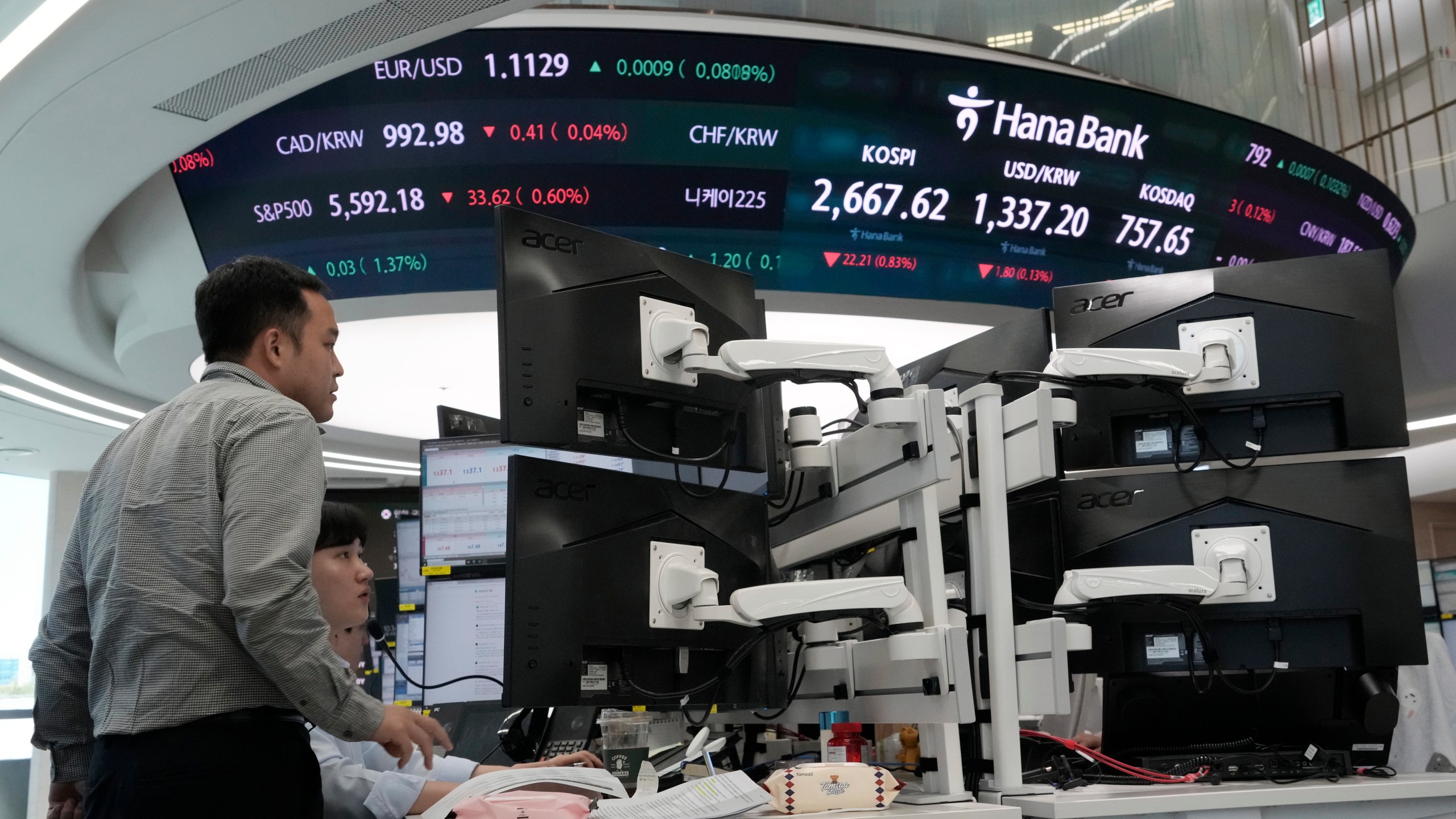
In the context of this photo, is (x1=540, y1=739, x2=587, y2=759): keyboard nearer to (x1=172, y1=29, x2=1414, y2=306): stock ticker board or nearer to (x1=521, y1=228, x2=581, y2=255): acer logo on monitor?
(x1=521, y1=228, x2=581, y2=255): acer logo on monitor

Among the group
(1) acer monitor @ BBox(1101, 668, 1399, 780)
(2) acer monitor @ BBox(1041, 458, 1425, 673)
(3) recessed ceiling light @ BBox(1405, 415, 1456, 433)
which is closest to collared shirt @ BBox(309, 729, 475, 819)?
(2) acer monitor @ BBox(1041, 458, 1425, 673)

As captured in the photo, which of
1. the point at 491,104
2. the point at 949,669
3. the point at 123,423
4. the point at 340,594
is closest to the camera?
the point at 949,669

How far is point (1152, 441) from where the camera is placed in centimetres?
200

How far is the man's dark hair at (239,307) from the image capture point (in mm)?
1627

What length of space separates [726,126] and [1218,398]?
88.0 inches

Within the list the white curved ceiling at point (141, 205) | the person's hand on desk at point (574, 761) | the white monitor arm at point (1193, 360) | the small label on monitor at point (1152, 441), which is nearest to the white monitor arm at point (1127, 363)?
the white monitor arm at point (1193, 360)

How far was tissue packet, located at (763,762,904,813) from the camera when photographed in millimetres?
1470

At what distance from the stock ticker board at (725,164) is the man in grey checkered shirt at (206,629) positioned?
7.67 feet

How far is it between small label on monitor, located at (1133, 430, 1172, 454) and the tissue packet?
80cm

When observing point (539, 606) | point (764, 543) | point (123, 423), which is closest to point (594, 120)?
point (764, 543)

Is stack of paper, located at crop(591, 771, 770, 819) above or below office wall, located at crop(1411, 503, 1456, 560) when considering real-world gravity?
below

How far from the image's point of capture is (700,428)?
188cm

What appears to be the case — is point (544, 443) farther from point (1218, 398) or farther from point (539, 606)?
point (1218, 398)

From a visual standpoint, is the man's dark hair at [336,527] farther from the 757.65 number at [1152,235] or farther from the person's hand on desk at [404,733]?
the 757.65 number at [1152,235]
